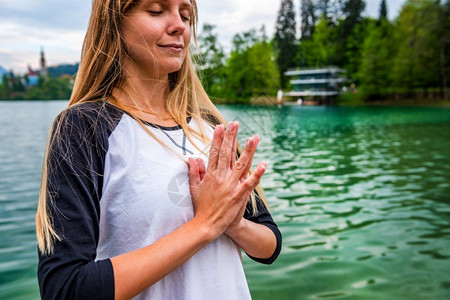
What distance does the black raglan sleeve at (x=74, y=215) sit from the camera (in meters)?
0.84

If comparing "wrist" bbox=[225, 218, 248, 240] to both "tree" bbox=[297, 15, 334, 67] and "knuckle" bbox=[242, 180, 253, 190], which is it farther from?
"tree" bbox=[297, 15, 334, 67]

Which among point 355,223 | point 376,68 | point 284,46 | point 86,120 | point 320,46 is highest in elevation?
point 320,46

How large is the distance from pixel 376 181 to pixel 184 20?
847 centimetres

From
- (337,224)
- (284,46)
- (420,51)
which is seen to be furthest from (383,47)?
(337,224)

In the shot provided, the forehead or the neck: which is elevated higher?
the forehead

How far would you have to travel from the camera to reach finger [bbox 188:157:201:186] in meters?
1.04

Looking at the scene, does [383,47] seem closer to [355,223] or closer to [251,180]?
[355,223]

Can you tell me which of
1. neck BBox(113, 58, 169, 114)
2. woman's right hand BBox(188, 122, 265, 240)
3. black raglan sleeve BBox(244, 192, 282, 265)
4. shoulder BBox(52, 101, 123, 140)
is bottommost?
black raglan sleeve BBox(244, 192, 282, 265)

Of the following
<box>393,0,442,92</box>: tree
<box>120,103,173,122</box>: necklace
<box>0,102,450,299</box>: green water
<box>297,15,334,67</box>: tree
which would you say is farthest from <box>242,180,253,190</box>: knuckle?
<box>393,0,442,92</box>: tree

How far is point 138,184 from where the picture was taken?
96 cm

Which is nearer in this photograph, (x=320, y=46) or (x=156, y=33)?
(x=156, y=33)

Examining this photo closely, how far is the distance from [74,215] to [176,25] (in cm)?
58

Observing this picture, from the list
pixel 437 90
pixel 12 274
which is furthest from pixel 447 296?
pixel 437 90

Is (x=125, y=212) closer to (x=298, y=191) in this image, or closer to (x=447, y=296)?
(x=447, y=296)
